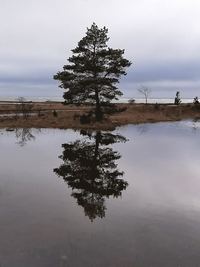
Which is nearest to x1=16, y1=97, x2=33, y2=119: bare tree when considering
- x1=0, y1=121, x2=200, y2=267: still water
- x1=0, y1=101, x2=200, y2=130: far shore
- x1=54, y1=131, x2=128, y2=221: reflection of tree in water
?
x1=0, y1=101, x2=200, y2=130: far shore

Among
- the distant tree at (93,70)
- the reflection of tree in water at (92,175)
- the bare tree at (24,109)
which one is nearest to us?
the reflection of tree in water at (92,175)

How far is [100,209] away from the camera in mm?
14117

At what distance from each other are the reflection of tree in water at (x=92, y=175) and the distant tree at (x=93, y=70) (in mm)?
21313

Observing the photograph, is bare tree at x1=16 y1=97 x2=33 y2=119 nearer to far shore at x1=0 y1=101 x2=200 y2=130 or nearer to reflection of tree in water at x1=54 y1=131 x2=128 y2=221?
far shore at x1=0 y1=101 x2=200 y2=130

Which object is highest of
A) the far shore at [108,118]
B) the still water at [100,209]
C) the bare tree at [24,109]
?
the bare tree at [24,109]

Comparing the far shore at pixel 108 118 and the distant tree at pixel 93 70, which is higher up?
the distant tree at pixel 93 70

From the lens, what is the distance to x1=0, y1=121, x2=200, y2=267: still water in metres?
10.1

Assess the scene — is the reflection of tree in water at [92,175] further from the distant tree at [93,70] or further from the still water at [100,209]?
the distant tree at [93,70]

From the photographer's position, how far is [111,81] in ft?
168

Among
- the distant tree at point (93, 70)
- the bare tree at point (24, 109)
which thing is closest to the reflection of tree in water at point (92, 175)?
the distant tree at point (93, 70)

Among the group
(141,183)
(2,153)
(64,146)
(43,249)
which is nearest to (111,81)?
(64,146)

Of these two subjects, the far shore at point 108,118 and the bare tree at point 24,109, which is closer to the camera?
the far shore at point 108,118

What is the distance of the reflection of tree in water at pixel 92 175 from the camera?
1513 centimetres

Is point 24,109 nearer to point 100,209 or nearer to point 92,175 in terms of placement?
point 92,175
